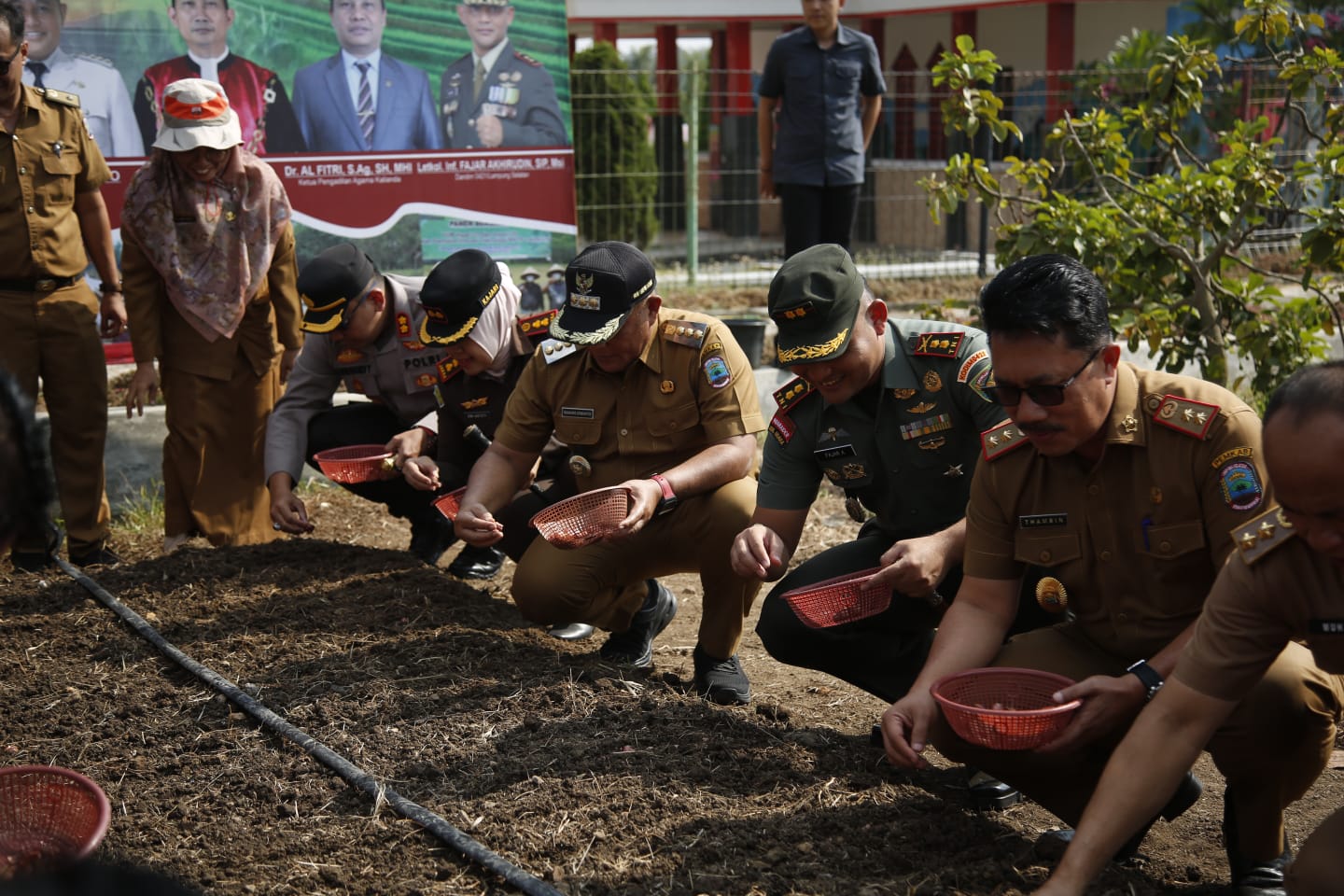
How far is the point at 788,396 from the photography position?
367 centimetres

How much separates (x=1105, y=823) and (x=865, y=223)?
34.8ft

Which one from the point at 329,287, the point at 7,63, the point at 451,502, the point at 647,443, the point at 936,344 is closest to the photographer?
the point at 936,344

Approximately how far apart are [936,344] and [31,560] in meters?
3.53

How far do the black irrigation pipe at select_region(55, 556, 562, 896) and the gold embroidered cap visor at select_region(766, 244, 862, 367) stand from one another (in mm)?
1315

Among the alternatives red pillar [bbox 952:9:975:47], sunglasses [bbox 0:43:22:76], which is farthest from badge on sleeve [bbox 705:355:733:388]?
red pillar [bbox 952:9:975:47]

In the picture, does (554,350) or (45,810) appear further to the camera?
(554,350)

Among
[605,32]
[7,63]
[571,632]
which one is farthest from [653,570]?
[605,32]

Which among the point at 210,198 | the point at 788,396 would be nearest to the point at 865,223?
the point at 210,198

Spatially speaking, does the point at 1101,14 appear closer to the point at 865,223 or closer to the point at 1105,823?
→ the point at 865,223

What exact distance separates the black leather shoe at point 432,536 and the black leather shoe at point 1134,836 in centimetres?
296

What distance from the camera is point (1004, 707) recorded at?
2.86 metres

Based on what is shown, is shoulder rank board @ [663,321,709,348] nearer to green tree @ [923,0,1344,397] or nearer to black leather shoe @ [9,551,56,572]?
green tree @ [923,0,1344,397]

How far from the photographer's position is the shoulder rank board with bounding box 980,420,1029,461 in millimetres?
2969

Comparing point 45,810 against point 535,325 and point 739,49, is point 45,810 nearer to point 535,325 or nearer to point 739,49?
point 535,325
